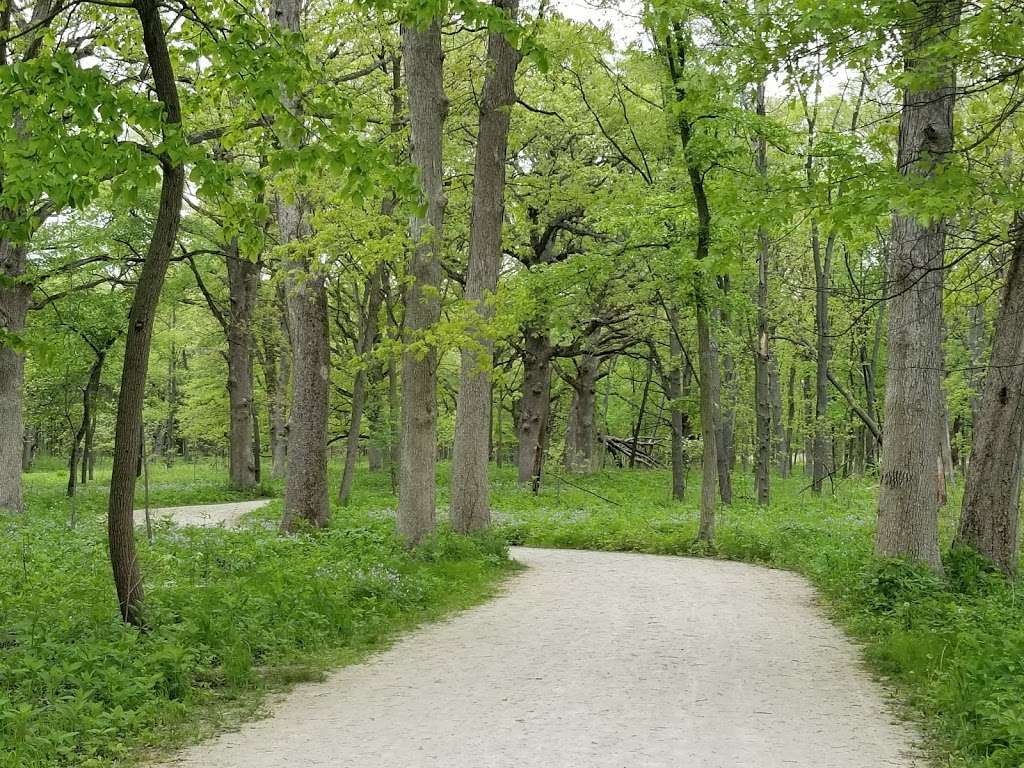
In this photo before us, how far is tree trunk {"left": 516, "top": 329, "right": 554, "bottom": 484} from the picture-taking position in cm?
2719

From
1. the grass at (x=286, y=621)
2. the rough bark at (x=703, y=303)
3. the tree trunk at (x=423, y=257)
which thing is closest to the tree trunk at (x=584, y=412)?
the grass at (x=286, y=621)

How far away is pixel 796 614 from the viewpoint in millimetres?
10352

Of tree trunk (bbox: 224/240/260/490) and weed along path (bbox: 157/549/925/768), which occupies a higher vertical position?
tree trunk (bbox: 224/240/260/490)

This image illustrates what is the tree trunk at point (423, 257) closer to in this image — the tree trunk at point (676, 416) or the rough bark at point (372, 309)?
the rough bark at point (372, 309)

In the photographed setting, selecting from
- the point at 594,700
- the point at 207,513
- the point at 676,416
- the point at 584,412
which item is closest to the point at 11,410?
the point at 207,513

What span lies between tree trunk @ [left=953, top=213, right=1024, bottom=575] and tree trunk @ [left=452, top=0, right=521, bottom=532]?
266 inches

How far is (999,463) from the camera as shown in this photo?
10961mm

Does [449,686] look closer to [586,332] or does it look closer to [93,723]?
[93,723]

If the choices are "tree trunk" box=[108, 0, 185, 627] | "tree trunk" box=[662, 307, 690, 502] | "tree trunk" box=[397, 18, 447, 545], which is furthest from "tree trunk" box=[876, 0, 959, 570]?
"tree trunk" box=[662, 307, 690, 502]

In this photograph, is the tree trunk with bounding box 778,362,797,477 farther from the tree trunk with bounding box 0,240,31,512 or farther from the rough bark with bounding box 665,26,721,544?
the tree trunk with bounding box 0,240,31,512

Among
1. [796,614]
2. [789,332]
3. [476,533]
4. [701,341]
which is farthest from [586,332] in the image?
[796,614]

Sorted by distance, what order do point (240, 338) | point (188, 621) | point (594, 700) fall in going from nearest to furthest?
1. point (594, 700)
2. point (188, 621)
3. point (240, 338)

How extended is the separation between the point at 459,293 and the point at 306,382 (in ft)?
42.9

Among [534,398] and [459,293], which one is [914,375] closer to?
[534,398]
